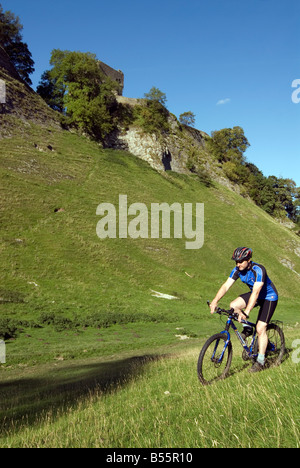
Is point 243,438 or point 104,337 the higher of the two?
point 243,438

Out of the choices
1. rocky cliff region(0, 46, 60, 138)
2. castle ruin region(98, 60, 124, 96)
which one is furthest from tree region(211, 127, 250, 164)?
rocky cliff region(0, 46, 60, 138)

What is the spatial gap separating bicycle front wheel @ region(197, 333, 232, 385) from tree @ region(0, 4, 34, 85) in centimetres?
8544

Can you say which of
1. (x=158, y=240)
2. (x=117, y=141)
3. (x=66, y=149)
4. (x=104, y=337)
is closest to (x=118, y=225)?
(x=158, y=240)

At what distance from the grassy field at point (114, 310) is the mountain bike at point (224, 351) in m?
0.45

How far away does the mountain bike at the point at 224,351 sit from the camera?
283 inches

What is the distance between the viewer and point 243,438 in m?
3.71

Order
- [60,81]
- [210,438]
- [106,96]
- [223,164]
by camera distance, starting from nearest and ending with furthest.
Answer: [210,438] < [60,81] < [106,96] < [223,164]

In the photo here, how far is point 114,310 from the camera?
2727 centimetres

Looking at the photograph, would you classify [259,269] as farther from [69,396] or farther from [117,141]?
[117,141]

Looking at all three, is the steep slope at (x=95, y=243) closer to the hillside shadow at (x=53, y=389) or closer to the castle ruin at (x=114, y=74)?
the hillside shadow at (x=53, y=389)

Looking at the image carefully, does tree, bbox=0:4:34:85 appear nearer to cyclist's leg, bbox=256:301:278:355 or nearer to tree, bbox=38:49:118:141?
tree, bbox=38:49:118:141

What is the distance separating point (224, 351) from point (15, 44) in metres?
89.7

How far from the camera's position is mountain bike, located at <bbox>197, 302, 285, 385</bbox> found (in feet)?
23.6
